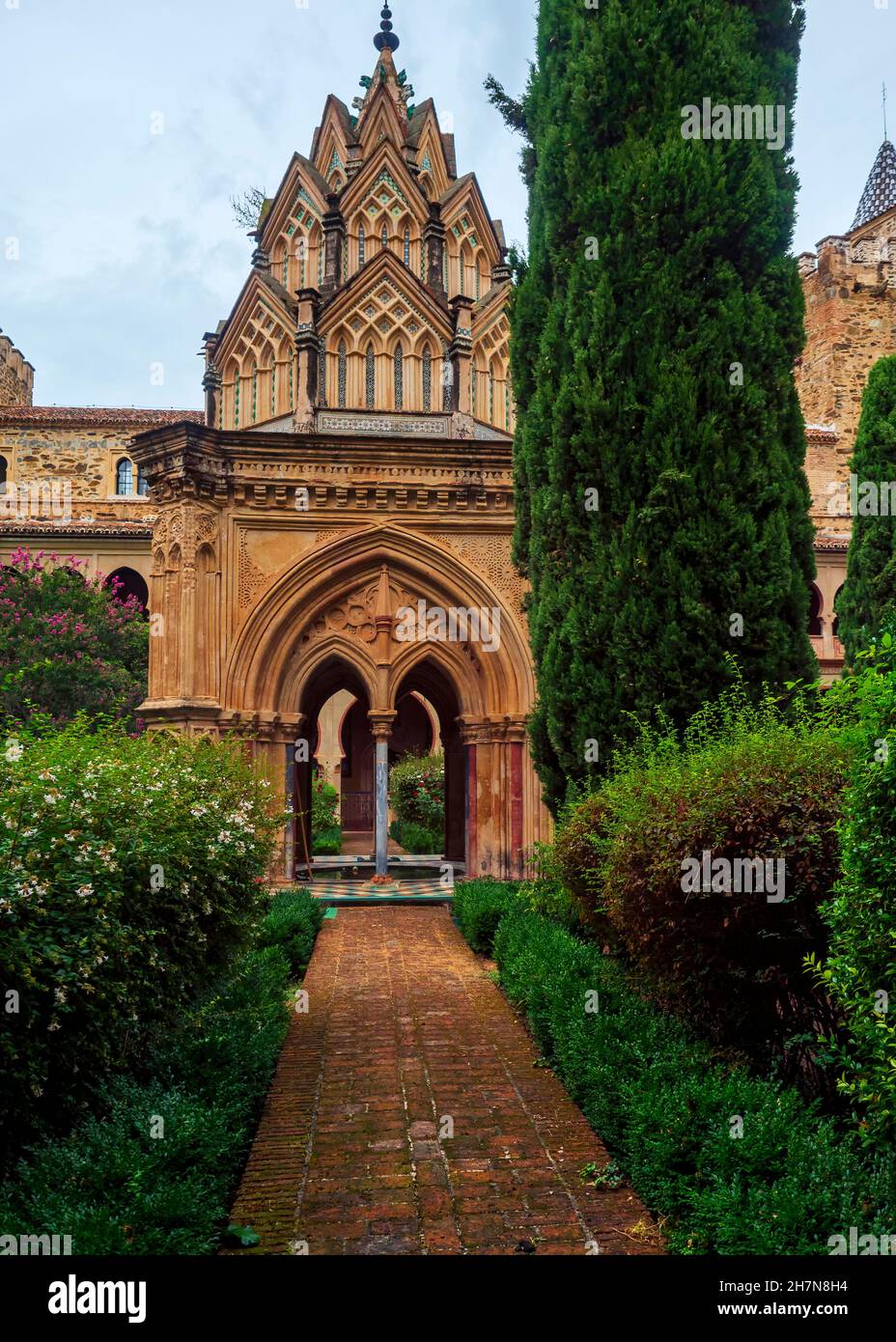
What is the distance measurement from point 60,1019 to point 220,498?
33.7 ft

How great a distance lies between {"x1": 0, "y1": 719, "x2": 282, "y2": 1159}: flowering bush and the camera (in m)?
3.67

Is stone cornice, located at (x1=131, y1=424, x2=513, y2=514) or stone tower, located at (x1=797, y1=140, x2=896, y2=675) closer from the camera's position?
stone cornice, located at (x1=131, y1=424, x2=513, y2=514)

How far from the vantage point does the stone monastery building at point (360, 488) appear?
13.2m

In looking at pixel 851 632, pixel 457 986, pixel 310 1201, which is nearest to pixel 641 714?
pixel 457 986

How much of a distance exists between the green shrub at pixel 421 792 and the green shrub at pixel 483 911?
12941 mm

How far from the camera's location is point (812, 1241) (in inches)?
118

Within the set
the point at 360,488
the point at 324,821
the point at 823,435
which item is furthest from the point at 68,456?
the point at 823,435

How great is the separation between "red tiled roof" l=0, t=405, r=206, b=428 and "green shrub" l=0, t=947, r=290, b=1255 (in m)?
28.5

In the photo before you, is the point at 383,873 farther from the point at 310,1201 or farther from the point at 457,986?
the point at 310,1201

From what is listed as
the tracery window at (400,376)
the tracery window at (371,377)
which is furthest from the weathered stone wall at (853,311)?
the tracery window at (371,377)

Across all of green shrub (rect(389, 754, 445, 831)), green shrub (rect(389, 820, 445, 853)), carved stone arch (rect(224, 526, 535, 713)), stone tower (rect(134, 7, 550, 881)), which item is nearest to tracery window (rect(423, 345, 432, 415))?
stone tower (rect(134, 7, 550, 881))

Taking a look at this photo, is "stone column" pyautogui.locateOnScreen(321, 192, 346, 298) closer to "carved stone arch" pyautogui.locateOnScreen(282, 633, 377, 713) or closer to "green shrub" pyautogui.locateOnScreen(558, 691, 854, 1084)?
"carved stone arch" pyautogui.locateOnScreen(282, 633, 377, 713)

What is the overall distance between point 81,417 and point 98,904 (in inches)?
1207

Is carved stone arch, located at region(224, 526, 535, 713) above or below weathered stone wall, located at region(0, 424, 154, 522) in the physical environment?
below
